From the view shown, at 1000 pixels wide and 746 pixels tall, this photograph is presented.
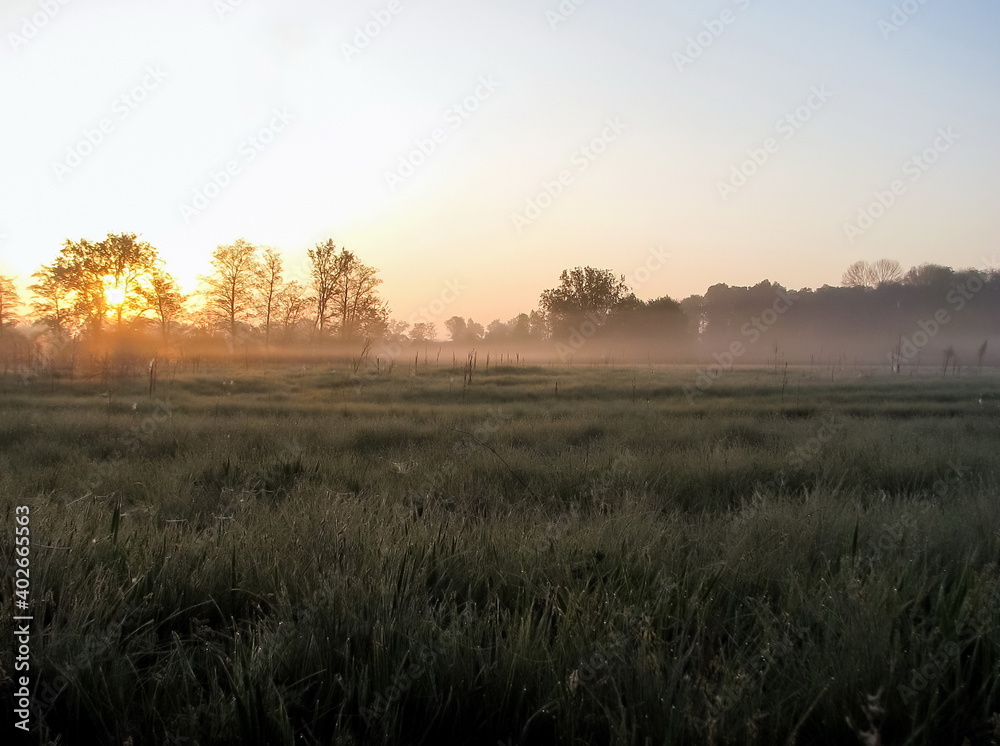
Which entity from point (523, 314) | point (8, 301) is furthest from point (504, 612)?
point (523, 314)

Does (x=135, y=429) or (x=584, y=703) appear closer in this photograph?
(x=584, y=703)

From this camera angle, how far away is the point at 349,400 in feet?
45.8

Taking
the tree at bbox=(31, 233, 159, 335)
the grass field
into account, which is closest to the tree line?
the tree at bbox=(31, 233, 159, 335)

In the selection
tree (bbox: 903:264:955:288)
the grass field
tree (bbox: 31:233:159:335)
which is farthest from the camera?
tree (bbox: 903:264:955:288)

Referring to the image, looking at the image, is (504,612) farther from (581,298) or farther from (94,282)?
(581,298)

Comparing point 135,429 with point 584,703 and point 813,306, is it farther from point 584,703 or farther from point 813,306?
point 813,306

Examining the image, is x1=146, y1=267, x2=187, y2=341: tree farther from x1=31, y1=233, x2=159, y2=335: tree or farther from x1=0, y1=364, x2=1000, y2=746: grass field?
x1=0, y1=364, x2=1000, y2=746: grass field

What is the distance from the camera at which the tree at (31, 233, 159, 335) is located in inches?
1452

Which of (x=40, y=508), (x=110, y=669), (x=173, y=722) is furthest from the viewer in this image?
(x=40, y=508)

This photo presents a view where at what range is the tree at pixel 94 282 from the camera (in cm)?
3688

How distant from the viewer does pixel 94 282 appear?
37.7 m

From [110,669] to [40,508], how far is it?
210 centimetres

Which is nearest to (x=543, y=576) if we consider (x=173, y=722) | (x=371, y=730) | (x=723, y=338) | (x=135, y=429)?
(x=371, y=730)

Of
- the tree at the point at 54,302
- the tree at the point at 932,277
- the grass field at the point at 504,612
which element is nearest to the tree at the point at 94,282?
the tree at the point at 54,302
